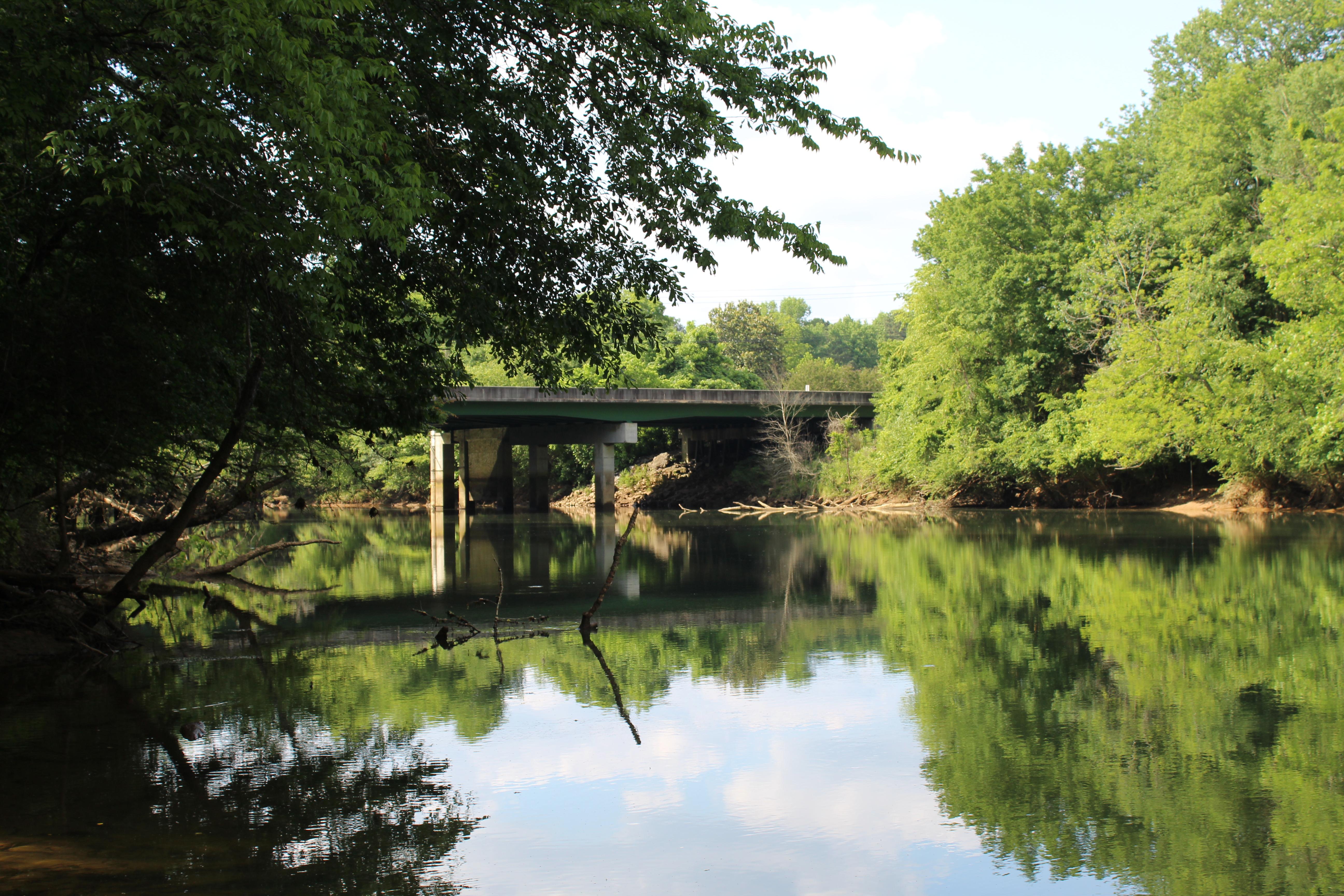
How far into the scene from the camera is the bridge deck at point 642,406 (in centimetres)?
4822

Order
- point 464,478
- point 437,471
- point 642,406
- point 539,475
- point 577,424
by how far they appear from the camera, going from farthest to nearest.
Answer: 1. point 464,478
2. point 437,471
3. point 539,475
4. point 577,424
5. point 642,406

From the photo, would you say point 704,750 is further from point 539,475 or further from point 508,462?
point 508,462

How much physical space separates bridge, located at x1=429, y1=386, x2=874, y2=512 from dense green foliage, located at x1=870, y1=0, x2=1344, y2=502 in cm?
726

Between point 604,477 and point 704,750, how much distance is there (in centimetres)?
4902

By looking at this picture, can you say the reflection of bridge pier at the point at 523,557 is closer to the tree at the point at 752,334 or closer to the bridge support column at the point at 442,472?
the bridge support column at the point at 442,472

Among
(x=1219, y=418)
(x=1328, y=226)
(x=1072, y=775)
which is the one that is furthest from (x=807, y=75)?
(x=1219, y=418)

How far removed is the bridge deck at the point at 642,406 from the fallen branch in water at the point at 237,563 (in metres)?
28.0

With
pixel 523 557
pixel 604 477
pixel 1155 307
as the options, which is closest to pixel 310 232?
pixel 523 557

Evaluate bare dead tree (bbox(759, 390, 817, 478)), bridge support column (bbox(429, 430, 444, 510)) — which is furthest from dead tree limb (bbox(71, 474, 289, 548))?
bridge support column (bbox(429, 430, 444, 510))

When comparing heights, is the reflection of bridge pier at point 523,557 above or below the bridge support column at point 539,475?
below

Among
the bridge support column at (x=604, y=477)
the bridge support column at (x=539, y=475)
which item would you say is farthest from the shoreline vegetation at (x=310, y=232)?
the bridge support column at (x=539, y=475)

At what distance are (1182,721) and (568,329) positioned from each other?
728 centimetres

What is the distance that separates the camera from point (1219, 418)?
33688mm

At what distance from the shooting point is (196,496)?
10.8 metres
